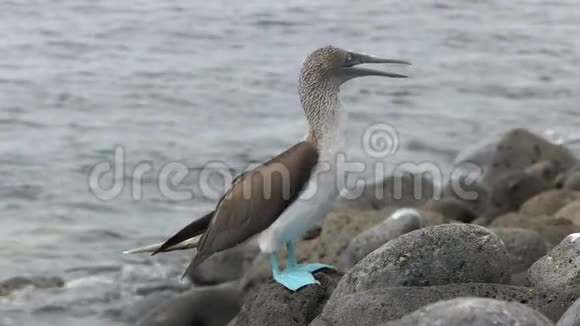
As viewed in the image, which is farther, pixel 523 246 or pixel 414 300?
pixel 523 246

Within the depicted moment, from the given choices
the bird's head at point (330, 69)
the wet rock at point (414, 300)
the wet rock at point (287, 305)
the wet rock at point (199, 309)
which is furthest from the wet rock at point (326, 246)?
the wet rock at point (414, 300)

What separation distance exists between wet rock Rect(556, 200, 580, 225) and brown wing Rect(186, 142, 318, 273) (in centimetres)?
527

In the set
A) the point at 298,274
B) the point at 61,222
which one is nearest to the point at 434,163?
the point at 61,222

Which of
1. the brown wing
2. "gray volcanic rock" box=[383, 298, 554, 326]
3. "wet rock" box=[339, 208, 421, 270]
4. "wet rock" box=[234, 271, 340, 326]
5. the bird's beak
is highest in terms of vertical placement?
the bird's beak

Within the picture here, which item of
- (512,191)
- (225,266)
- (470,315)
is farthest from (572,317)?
(512,191)

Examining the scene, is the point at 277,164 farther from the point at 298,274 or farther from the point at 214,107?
the point at 214,107

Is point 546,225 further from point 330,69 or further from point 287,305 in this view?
point 287,305

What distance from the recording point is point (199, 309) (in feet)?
33.2

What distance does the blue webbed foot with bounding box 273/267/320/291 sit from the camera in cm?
642

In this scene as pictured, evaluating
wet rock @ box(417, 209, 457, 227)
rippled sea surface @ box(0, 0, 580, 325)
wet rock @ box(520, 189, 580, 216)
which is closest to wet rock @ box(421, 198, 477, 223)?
wet rock @ box(520, 189, 580, 216)

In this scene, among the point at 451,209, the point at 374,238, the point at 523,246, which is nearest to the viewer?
the point at 523,246

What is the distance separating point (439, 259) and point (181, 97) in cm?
1312

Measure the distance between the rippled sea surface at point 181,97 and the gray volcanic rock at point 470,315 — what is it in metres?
7.59

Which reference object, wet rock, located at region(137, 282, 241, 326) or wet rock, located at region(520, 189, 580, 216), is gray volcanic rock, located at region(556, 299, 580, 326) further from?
wet rock, located at region(520, 189, 580, 216)
